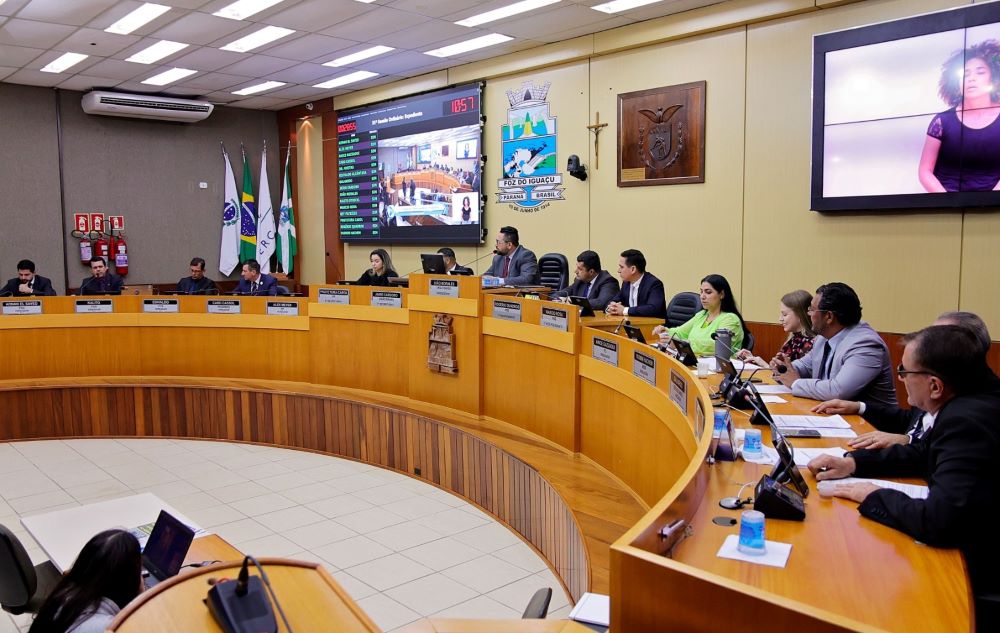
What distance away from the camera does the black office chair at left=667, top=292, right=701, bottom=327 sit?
5301mm

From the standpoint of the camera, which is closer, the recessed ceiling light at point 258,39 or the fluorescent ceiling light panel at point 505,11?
the fluorescent ceiling light panel at point 505,11

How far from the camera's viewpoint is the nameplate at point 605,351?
11.8ft

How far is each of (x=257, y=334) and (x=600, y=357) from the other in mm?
3289

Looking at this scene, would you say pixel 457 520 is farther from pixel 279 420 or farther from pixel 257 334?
pixel 257 334

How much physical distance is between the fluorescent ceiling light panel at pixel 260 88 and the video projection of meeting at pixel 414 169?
3.03 feet

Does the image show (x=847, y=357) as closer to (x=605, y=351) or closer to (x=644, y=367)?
(x=644, y=367)

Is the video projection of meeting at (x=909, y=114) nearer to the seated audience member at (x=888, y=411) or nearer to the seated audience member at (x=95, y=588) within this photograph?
the seated audience member at (x=888, y=411)

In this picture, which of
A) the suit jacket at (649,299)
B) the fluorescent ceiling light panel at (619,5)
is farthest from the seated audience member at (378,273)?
the fluorescent ceiling light panel at (619,5)

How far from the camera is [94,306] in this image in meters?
6.05

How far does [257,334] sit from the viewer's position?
5945 millimetres

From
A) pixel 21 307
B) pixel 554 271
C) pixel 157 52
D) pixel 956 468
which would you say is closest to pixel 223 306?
pixel 21 307

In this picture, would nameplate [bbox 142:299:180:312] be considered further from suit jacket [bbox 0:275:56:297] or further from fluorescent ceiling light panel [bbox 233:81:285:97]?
fluorescent ceiling light panel [bbox 233:81:285:97]

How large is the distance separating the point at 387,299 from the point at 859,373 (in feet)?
10.3

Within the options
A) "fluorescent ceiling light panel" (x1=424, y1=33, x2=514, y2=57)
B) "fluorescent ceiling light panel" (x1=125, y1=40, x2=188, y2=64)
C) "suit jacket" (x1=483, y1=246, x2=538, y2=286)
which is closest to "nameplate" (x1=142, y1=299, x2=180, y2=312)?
"fluorescent ceiling light panel" (x1=125, y1=40, x2=188, y2=64)
